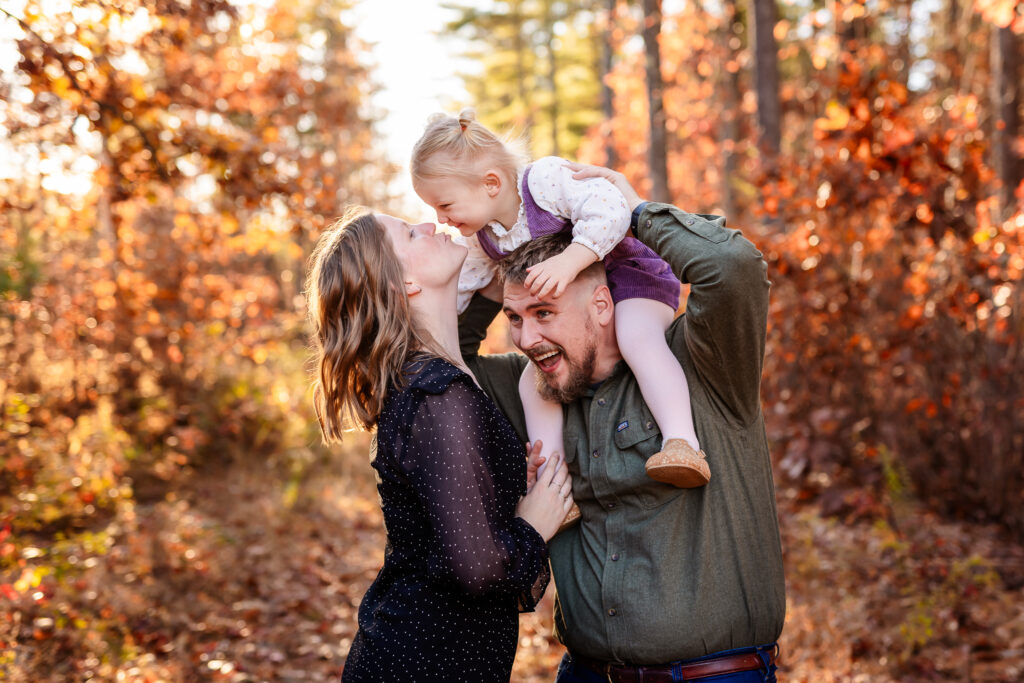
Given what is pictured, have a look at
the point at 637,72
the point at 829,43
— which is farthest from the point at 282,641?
the point at 637,72

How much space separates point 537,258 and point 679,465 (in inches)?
33.7

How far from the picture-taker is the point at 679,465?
2271 mm

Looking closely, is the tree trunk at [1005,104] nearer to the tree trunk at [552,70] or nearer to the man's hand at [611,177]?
the man's hand at [611,177]

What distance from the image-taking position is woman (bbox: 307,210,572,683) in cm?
217

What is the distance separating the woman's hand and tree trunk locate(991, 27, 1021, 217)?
837 centimetres

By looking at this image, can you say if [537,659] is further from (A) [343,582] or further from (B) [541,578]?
(B) [541,578]

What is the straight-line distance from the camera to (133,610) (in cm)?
541

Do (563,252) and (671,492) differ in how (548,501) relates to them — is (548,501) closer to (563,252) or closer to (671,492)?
(671,492)

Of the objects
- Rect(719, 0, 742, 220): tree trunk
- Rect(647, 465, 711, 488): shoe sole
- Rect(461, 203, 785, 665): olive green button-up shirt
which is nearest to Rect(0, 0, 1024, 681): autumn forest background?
Rect(461, 203, 785, 665): olive green button-up shirt

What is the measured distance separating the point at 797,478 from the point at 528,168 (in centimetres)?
538

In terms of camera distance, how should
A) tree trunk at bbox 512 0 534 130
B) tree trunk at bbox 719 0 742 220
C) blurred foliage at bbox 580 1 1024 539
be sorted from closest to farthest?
1. blurred foliage at bbox 580 1 1024 539
2. tree trunk at bbox 719 0 742 220
3. tree trunk at bbox 512 0 534 130

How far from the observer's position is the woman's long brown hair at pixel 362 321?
2.37 m

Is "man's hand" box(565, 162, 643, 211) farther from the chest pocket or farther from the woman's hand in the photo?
the woman's hand

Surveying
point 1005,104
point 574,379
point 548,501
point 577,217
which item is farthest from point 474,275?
point 1005,104
